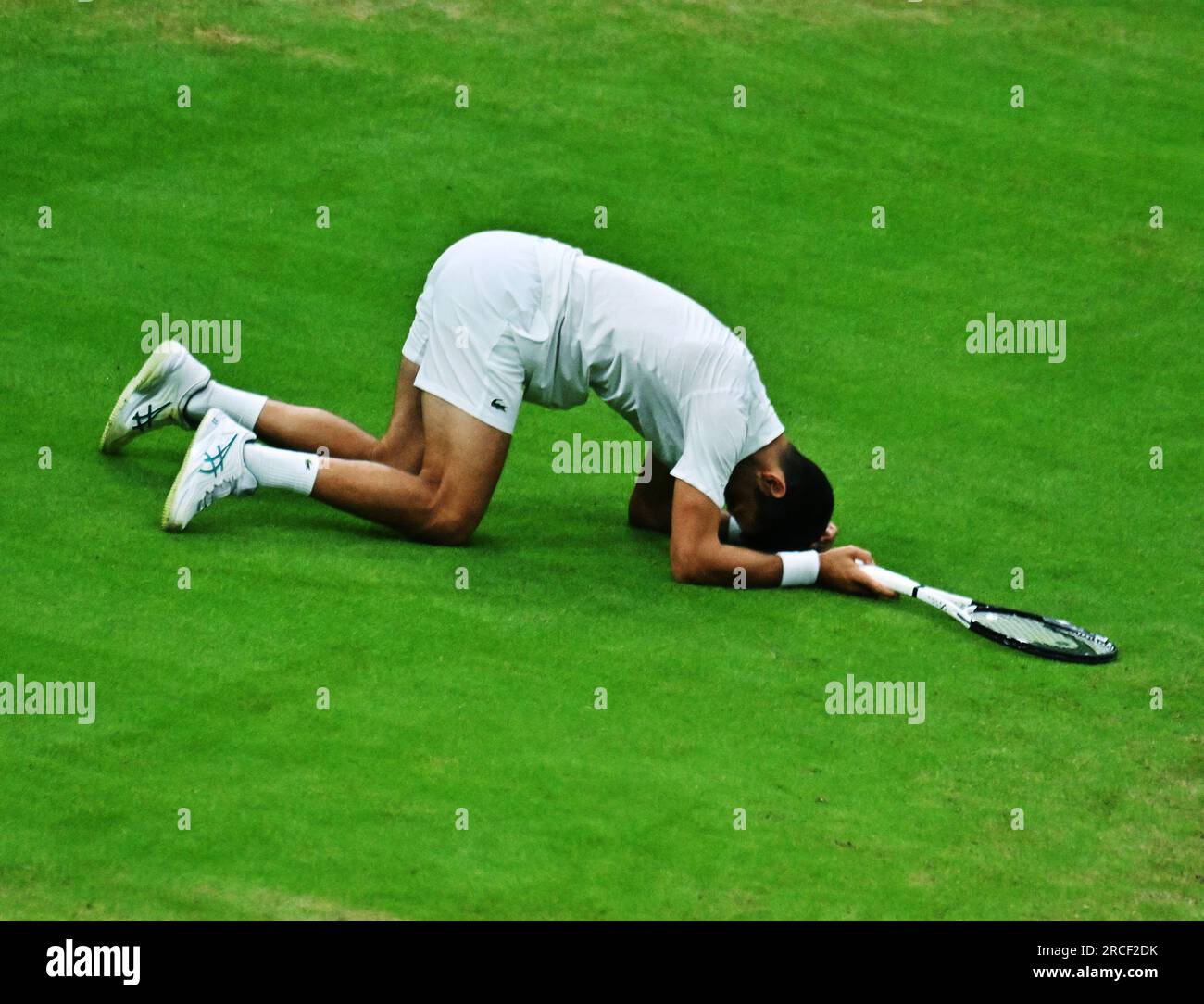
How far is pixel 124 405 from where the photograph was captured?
6.03 m

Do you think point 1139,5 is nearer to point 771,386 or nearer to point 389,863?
point 771,386

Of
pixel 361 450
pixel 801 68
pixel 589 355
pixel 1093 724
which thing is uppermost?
pixel 801 68

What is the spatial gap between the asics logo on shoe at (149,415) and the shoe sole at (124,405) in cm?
5

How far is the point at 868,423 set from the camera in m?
7.15

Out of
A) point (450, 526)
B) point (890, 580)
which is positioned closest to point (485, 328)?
point (450, 526)

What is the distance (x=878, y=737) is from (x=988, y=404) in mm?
2945

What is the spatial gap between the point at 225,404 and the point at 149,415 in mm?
290

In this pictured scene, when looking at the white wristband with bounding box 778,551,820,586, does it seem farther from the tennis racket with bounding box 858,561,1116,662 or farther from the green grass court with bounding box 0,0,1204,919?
the tennis racket with bounding box 858,561,1116,662

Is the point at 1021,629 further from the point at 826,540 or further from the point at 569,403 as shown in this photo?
the point at 569,403

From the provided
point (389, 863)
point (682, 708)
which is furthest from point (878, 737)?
point (389, 863)

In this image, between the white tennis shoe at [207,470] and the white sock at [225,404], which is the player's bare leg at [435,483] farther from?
the white sock at [225,404]

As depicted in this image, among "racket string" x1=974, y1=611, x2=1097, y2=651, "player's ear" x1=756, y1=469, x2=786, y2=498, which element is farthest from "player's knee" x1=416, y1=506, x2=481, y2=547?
"racket string" x1=974, y1=611, x2=1097, y2=651

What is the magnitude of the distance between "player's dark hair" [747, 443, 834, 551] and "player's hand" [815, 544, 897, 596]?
0.12 metres

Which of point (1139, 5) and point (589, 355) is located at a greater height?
point (1139, 5)
